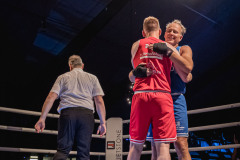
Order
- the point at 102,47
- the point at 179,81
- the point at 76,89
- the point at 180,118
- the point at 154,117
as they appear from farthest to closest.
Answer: the point at 102,47
the point at 76,89
the point at 179,81
the point at 180,118
the point at 154,117

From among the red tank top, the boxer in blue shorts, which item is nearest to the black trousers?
the boxer in blue shorts

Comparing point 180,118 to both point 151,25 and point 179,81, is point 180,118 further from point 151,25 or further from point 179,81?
point 151,25

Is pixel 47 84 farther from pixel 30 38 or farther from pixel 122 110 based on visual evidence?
pixel 122 110

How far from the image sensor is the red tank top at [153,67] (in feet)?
6.05

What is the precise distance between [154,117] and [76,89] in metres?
1.18

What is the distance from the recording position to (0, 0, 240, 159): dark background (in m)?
6.79

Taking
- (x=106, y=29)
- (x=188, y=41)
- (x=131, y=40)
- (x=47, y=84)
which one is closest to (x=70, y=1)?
(x=106, y=29)

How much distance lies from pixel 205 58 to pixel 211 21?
163cm

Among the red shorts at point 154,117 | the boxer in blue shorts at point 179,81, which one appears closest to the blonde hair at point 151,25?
the boxer in blue shorts at point 179,81

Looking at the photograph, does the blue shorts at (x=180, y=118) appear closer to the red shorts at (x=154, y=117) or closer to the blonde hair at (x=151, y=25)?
the red shorts at (x=154, y=117)

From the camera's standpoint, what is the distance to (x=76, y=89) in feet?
8.86

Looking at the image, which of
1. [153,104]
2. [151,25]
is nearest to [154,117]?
[153,104]

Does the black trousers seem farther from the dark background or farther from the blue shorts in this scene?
the dark background

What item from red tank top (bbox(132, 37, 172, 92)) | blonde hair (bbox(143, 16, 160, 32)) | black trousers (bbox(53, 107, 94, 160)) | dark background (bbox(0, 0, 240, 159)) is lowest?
black trousers (bbox(53, 107, 94, 160))
